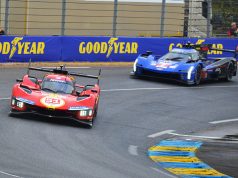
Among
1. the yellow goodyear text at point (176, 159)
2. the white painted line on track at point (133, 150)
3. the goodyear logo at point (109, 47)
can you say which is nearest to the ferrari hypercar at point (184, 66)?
the goodyear logo at point (109, 47)

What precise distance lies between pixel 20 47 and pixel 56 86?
913 cm

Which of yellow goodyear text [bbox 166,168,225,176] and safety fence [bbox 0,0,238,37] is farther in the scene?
safety fence [bbox 0,0,238,37]

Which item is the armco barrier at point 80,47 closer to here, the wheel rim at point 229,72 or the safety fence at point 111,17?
the safety fence at point 111,17

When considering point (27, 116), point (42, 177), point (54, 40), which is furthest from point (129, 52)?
point (42, 177)

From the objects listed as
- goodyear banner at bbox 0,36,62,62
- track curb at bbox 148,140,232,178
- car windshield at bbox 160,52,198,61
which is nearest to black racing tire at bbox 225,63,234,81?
car windshield at bbox 160,52,198,61

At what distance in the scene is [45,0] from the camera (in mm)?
32281

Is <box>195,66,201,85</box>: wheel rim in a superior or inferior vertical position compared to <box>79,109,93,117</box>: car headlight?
superior

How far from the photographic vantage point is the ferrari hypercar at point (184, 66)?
24047 mm

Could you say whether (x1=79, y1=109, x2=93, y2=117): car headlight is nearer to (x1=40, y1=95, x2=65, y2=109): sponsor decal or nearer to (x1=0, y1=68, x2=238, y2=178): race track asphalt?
(x1=0, y1=68, x2=238, y2=178): race track asphalt

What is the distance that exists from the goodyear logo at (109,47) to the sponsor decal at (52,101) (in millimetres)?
11444

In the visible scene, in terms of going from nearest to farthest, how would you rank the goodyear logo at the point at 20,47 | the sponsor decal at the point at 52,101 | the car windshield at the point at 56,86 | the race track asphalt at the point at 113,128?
the race track asphalt at the point at 113,128, the sponsor decal at the point at 52,101, the car windshield at the point at 56,86, the goodyear logo at the point at 20,47

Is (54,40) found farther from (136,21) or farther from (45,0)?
(136,21)

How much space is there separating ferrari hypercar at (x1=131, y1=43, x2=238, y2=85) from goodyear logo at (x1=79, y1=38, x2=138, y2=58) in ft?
11.6

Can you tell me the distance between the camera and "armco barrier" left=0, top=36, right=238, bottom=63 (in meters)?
26.0
